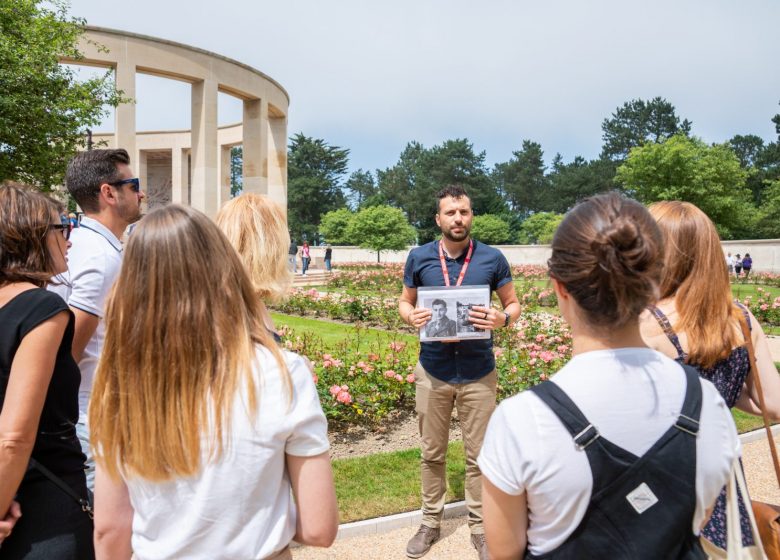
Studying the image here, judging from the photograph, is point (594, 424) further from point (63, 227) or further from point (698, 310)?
point (63, 227)

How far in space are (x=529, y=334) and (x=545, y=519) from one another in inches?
362

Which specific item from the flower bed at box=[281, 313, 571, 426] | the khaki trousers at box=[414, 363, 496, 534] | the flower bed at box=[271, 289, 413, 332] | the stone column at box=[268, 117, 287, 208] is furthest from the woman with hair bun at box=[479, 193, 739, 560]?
the stone column at box=[268, 117, 287, 208]

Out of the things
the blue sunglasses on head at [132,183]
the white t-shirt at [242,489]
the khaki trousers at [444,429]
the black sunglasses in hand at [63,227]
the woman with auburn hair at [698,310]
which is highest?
the blue sunglasses on head at [132,183]

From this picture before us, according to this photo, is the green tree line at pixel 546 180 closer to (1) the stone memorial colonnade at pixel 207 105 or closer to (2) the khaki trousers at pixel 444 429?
(1) the stone memorial colonnade at pixel 207 105

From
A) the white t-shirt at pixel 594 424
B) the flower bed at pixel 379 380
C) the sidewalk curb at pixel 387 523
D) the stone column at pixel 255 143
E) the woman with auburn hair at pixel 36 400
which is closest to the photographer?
the white t-shirt at pixel 594 424

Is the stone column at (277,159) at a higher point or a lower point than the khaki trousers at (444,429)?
higher

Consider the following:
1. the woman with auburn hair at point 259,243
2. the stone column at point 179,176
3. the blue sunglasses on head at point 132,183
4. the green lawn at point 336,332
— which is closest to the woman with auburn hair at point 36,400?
the woman with auburn hair at point 259,243

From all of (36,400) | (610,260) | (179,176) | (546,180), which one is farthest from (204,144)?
(546,180)

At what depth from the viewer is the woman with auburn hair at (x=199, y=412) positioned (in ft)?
4.65

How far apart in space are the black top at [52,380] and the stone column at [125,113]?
76.3ft

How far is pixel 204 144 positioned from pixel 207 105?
190 cm

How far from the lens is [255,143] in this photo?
29391 millimetres

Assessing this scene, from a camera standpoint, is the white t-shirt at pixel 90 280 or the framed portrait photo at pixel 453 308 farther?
the framed portrait photo at pixel 453 308

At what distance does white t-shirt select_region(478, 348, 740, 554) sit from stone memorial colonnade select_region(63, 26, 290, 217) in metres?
23.6
